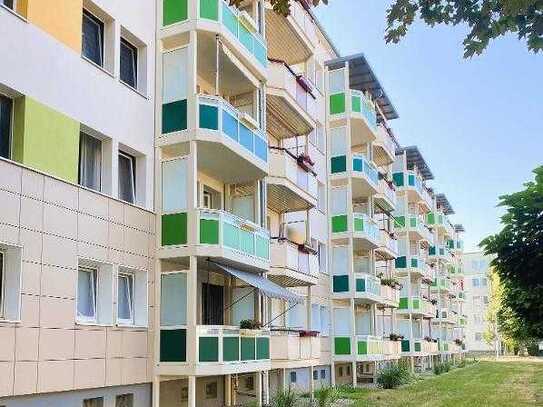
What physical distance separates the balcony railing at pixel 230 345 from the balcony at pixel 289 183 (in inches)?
220

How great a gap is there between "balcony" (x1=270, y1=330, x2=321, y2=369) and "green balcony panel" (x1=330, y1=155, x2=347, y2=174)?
12005mm

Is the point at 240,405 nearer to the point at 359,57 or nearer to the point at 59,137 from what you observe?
the point at 59,137

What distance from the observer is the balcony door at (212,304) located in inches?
839

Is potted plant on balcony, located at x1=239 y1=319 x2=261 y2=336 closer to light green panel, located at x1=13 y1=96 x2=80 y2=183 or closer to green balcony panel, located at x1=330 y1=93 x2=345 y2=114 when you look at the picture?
light green panel, located at x1=13 y1=96 x2=80 y2=183

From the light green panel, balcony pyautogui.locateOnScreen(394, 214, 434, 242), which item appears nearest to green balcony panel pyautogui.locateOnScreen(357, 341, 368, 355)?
balcony pyautogui.locateOnScreen(394, 214, 434, 242)

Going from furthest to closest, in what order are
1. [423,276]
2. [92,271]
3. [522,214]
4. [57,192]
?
1. [423,276]
2. [522,214]
3. [92,271]
4. [57,192]

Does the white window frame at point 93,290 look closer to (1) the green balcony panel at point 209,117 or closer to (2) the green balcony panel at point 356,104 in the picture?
(1) the green balcony panel at point 209,117

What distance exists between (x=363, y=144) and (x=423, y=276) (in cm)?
1966

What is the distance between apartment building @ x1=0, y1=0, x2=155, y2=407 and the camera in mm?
13570

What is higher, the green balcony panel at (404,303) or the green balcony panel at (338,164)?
the green balcony panel at (338,164)

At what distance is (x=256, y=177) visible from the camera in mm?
22031

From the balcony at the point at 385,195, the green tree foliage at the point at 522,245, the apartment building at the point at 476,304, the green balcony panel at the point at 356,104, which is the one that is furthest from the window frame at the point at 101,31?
the apartment building at the point at 476,304

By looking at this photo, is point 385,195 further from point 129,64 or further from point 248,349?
point 129,64

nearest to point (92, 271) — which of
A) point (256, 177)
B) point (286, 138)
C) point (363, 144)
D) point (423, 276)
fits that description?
point (256, 177)
